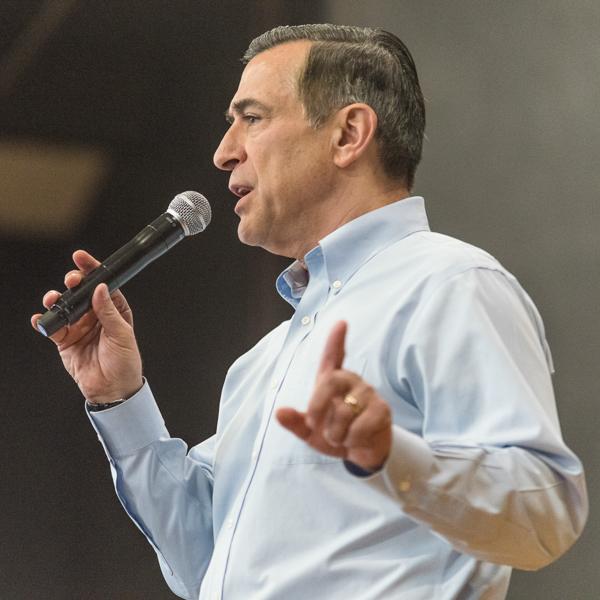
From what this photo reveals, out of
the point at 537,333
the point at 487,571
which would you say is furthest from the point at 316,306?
the point at 487,571

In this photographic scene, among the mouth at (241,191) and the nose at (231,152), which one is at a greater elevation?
the nose at (231,152)

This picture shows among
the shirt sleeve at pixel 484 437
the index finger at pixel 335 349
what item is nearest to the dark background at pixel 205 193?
the shirt sleeve at pixel 484 437

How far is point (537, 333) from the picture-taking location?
1318 millimetres

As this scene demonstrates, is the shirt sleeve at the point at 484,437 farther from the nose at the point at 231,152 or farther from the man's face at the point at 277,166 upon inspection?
the nose at the point at 231,152

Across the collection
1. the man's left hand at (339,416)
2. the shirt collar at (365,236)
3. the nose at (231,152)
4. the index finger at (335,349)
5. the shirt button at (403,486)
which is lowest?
the shirt button at (403,486)

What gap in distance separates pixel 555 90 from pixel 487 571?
142cm

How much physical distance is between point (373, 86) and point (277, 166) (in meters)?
0.22

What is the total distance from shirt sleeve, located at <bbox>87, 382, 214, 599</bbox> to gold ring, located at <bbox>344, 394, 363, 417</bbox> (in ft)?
2.54

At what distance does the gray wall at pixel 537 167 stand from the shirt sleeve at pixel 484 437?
105 centimetres

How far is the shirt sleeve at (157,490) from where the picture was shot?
164 centimetres

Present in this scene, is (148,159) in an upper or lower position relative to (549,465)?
upper

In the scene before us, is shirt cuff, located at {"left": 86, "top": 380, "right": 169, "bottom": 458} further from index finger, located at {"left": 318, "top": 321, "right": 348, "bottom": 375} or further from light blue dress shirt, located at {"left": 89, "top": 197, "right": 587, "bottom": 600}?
index finger, located at {"left": 318, "top": 321, "right": 348, "bottom": 375}

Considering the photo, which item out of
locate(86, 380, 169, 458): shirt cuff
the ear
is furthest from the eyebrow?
locate(86, 380, 169, 458): shirt cuff

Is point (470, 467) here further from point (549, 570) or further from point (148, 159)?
point (148, 159)
